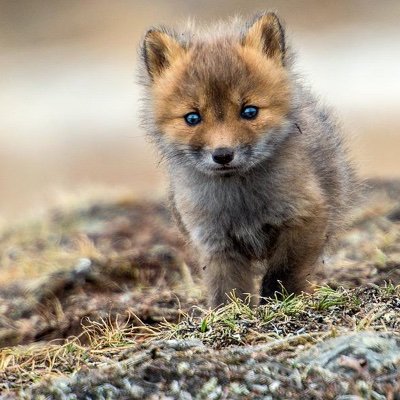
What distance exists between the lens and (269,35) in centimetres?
734

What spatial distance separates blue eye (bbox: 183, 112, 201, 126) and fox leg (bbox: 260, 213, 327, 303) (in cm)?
104

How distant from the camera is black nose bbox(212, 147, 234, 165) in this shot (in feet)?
21.6

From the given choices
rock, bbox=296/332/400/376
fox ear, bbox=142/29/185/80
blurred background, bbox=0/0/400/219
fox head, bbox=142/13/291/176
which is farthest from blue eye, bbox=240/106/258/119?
blurred background, bbox=0/0/400/219

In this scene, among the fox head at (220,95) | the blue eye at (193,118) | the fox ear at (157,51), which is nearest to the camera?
the fox head at (220,95)

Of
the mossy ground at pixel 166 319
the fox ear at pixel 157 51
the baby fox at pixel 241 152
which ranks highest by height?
the fox ear at pixel 157 51

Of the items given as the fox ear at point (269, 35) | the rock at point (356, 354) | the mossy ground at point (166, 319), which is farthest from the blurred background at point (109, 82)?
the rock at point (356, 354)

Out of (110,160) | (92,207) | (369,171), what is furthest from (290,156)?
(110,160)

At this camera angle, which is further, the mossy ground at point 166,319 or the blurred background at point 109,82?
the blurred background at point 109,82

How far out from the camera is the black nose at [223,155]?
659 centimetres

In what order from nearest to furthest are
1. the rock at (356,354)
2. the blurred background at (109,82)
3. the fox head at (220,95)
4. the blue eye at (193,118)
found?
1. the rock at (356,354)
2. the fox head at (220,95)
3. the blue eye at (193,118)
4. the blurred background at (109,82)

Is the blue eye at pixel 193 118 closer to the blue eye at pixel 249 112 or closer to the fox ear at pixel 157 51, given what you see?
the blue eye at pixel 249 112

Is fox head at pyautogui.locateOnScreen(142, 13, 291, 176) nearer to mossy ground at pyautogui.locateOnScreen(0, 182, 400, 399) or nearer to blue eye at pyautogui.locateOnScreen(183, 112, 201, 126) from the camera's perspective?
blue eye at pyautogui.locateOnScreen(183, 112, 201, 126)

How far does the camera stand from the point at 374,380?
5.18m

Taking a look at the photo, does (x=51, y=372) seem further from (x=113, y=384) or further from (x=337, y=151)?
(x=337, y=151)
